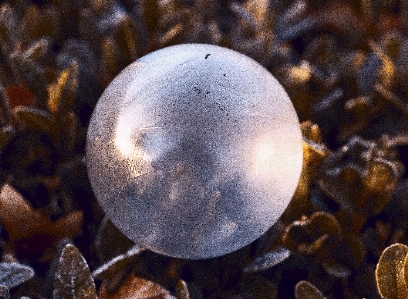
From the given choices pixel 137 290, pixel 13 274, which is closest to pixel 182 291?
pixel 137 290

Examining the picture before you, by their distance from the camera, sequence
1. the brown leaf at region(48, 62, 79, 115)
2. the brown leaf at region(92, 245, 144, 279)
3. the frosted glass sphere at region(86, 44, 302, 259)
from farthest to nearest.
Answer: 1. the brown leaf at region(48, 62, 79, 115)
2. the brown leaf at region(92, 245, 144, 279)
3. the frosted glass sphere at region(86, 44, 302, 259)

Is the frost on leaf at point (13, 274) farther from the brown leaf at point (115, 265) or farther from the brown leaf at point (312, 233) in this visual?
the brown leaf at point (312, 233)

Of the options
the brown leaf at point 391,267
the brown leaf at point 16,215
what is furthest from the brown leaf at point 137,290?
the brown leaf at point 391,267

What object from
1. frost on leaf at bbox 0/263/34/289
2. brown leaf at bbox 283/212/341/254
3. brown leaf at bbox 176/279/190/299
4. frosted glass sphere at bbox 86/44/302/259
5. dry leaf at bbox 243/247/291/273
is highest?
frosted glass sphere at bbox 86/44/302/259

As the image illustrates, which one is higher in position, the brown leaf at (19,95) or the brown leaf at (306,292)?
the brown leaf at (19,95)

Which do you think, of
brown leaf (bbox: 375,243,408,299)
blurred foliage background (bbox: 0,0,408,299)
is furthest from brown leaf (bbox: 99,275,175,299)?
brown leaf (bbox: 375,243,408,299)

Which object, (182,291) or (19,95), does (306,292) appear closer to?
(182,291)

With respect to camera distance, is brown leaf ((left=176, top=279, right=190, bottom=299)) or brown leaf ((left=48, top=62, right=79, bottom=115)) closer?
brown leaf ((left=176, top=279, right=190, bottom=299))

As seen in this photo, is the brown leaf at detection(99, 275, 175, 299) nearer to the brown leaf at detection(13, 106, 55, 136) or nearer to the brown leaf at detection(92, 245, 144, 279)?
the brown leaf at detection(92, 245, 144, 279)
